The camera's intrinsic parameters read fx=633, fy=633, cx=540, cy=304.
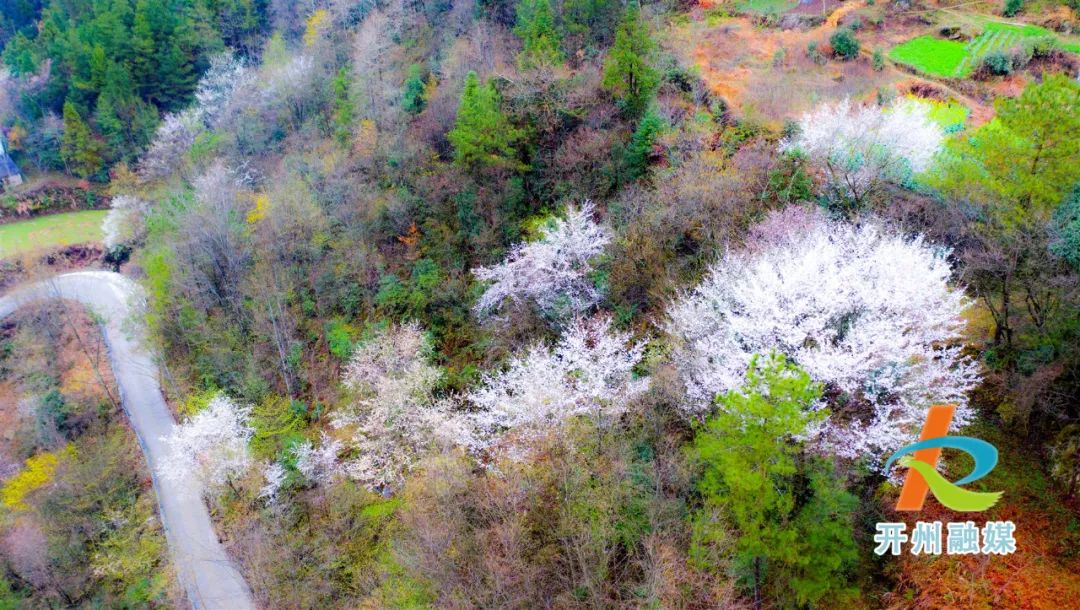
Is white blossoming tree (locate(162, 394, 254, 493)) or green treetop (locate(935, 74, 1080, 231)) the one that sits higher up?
green treetop (locate(935, 74, 1080, 231))

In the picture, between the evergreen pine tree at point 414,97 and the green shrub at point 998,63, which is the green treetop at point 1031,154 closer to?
the green shrub at point 998,63

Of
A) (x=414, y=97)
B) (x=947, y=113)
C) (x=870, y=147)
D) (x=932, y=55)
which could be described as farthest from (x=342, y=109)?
(x=947, y=113)

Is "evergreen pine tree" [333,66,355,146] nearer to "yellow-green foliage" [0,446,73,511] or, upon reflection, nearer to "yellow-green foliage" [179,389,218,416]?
"yellow-green foliage" [179,389,218,416]

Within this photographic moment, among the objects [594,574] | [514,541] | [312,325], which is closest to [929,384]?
[594,574]

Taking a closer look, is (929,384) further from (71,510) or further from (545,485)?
(71,510)

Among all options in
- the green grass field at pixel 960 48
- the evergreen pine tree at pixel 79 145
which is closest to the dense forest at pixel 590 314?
the green grass field at pixel 960 48

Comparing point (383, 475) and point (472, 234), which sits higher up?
point (472, 234)

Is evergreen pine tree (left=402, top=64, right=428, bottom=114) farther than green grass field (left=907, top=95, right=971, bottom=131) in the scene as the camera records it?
Yes

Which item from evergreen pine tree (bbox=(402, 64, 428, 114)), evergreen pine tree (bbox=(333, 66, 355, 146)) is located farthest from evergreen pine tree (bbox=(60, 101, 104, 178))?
evergreen pine tree (bbox=(402, 64, 428, 114))
